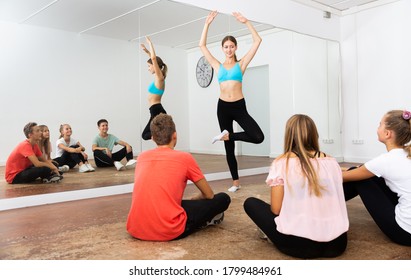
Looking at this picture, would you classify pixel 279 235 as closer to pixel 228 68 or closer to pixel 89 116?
pixel 228 68

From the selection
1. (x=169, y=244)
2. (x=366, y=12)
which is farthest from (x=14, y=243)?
(x=366, y=12)

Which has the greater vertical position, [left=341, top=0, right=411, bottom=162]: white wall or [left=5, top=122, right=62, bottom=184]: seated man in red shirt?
[left=341, top=0, right=411, bottom=162]: white wall

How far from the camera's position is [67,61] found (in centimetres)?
365

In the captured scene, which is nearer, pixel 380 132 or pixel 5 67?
pixel 380 132

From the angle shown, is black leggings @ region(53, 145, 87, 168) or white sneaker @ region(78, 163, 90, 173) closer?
black leggings @ region(53, 145, 87, 168)

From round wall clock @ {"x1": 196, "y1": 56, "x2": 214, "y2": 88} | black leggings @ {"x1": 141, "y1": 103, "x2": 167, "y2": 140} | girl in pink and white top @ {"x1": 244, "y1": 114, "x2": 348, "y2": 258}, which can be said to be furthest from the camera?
round wall clock @ {"x1": 196, "y1": 56, "x2": 214, "y2": 88}

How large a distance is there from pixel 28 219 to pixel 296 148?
2059 mm

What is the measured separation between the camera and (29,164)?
360 centimetres

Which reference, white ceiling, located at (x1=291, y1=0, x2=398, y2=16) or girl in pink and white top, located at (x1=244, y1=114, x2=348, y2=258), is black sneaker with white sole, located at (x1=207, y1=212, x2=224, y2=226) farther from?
white ceiling, located at (x1=291, y1=0, x2=398, y2=16)

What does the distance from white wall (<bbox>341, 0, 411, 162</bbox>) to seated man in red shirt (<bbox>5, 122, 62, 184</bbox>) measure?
4.68 metres

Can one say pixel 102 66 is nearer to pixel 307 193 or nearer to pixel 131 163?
pixel 131 163

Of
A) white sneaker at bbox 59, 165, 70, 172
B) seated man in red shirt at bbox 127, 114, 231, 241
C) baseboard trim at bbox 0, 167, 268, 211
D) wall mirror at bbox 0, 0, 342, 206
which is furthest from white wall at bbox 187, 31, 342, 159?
seated man in red shirt at bbox 127, 114, 231, 241

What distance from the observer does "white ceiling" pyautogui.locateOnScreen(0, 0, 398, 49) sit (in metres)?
3.51

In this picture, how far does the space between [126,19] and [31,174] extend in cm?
194
